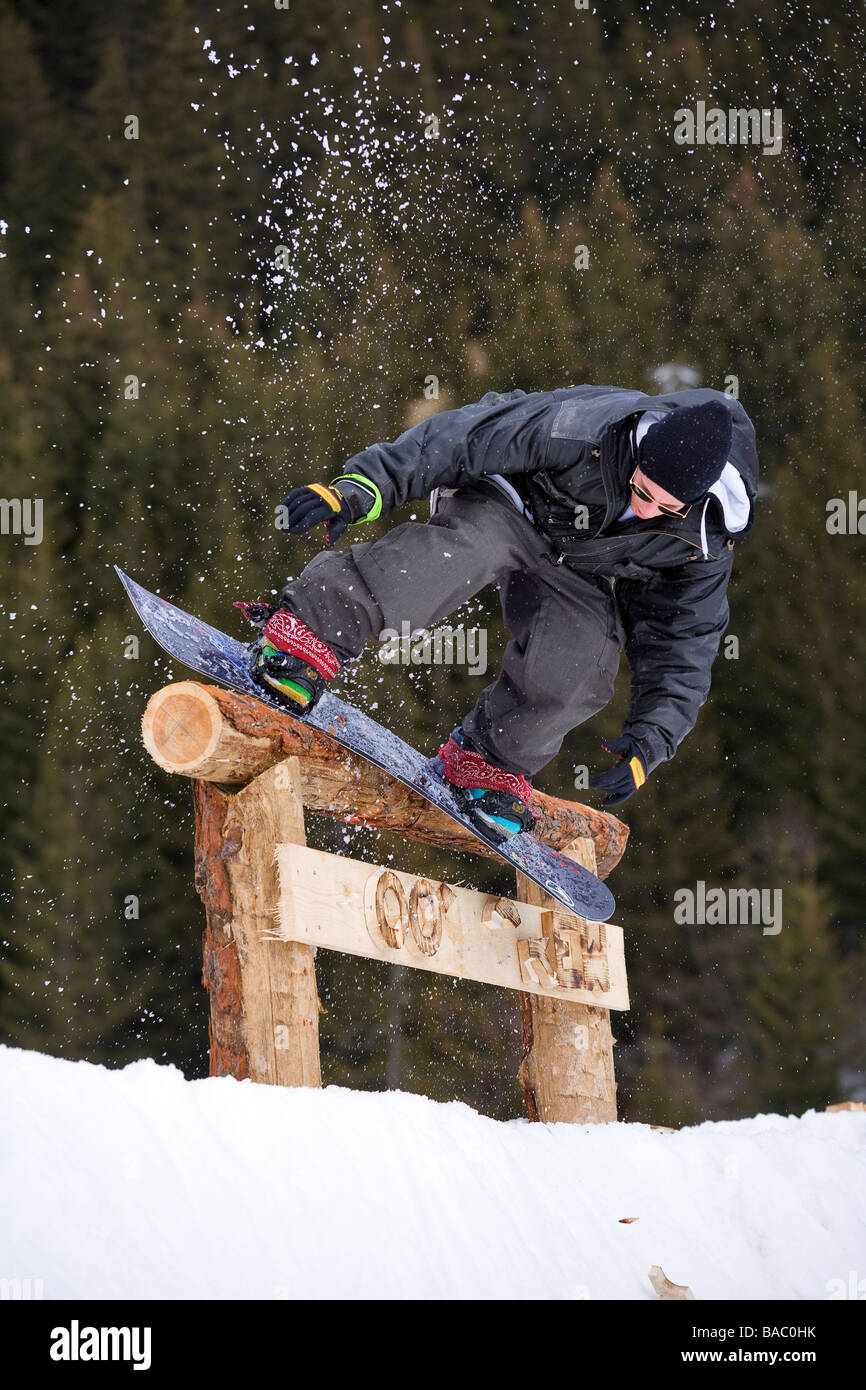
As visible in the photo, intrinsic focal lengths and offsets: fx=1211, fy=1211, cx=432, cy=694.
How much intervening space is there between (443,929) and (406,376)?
8.82 metres

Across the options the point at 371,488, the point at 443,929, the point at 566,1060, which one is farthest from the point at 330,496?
the point at 566,1060

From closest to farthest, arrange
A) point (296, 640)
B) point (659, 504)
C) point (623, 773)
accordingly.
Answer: point (659, 504)
point (296, 640)
point (623, 773)

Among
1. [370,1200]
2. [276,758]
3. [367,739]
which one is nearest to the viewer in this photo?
[370,1200]

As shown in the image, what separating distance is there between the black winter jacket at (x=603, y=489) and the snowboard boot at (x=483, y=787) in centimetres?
40

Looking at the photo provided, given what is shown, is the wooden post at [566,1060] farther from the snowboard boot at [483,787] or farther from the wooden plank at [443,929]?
the snowboard boot at [483,787]

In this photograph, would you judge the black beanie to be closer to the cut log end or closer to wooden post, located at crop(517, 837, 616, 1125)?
the cut log end

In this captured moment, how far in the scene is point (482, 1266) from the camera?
2496 mm

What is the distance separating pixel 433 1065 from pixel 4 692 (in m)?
4.79

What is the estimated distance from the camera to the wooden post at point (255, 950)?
2828 millimetres

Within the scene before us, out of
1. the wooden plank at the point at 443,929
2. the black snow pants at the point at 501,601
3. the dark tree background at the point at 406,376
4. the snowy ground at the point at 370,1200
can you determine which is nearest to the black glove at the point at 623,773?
the black snow pants at the point at 501,601

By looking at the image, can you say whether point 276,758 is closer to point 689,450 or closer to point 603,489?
point 603,489

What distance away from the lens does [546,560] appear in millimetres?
3264

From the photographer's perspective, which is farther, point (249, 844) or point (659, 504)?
point (249, 844)
